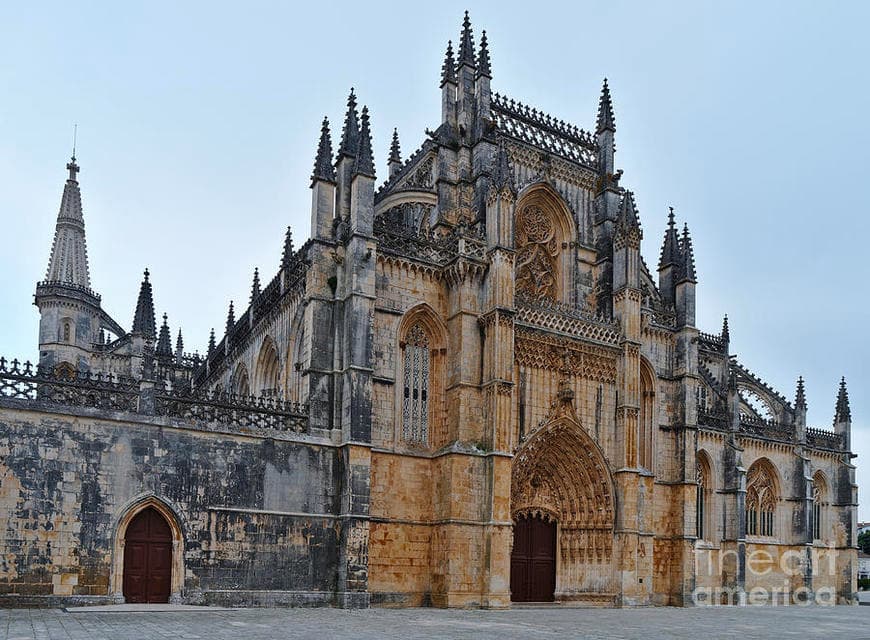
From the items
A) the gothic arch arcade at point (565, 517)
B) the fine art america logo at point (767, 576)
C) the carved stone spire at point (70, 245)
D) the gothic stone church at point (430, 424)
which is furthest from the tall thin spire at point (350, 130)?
the carved stone spire at point (70, 245)

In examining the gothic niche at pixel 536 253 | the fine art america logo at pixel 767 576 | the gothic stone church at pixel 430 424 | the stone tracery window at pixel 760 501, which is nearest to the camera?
the gothic stone church at pixel 430 424

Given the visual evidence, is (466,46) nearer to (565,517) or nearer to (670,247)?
(670,247)

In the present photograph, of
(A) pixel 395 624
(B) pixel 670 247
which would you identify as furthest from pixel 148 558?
(B) pixel 670 247

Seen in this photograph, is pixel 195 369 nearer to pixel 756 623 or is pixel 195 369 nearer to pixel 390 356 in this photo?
pixel 390 356

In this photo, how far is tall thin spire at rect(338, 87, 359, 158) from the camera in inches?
1130

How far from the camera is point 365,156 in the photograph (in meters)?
28.0

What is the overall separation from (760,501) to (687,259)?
14.6 m

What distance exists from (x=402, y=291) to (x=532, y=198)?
8.34m

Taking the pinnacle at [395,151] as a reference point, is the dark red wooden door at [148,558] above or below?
below

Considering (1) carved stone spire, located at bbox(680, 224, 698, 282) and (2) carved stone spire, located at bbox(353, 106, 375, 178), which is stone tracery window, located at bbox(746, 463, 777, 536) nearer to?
(1) carved stone spire, located at bbox(680, 224, 698, 282)

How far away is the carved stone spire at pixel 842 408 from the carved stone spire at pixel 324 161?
33389mm

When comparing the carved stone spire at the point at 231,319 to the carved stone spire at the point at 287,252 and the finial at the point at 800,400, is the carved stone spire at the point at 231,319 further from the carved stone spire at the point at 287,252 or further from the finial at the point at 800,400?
the finial at the point at 800,400

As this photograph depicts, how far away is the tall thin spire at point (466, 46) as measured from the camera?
33.0 m

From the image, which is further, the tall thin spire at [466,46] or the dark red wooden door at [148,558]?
the tall thin spire at [466,46]
